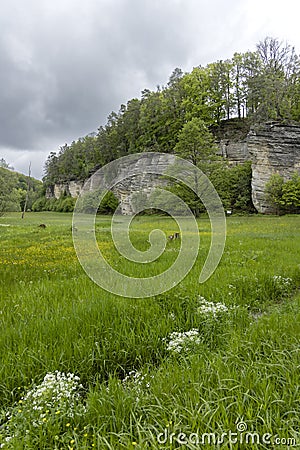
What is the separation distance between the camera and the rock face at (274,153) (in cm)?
4325

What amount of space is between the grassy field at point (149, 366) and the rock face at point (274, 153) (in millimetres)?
40214

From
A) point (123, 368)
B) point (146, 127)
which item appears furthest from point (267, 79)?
point (123, 368)

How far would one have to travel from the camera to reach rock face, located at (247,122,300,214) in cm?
4325

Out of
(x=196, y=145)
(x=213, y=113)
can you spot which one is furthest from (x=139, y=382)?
(x=213, y=113)

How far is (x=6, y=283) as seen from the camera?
687 centimetres

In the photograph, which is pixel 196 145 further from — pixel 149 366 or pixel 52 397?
pixel 52 397

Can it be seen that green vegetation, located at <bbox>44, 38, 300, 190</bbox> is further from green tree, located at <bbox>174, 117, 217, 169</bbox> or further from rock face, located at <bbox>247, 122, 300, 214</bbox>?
green tree, located at <bbox>174, 117, 217, 169</bbox>

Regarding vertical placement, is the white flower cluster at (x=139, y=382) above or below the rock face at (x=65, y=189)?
below

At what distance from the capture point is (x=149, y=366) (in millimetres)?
3699

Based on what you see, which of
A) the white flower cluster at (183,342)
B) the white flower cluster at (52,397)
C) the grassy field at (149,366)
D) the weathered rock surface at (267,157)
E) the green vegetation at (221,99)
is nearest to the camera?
the grassy field at (149,366)

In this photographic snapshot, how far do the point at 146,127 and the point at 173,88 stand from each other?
10.7 m

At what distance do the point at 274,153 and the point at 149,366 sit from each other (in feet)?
153

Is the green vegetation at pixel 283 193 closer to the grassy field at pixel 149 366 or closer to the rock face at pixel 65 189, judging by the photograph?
the grassy field at pixel 149 366

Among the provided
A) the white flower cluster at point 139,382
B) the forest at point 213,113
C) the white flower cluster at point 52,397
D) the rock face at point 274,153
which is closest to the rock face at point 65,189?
the forest at point 213,113
